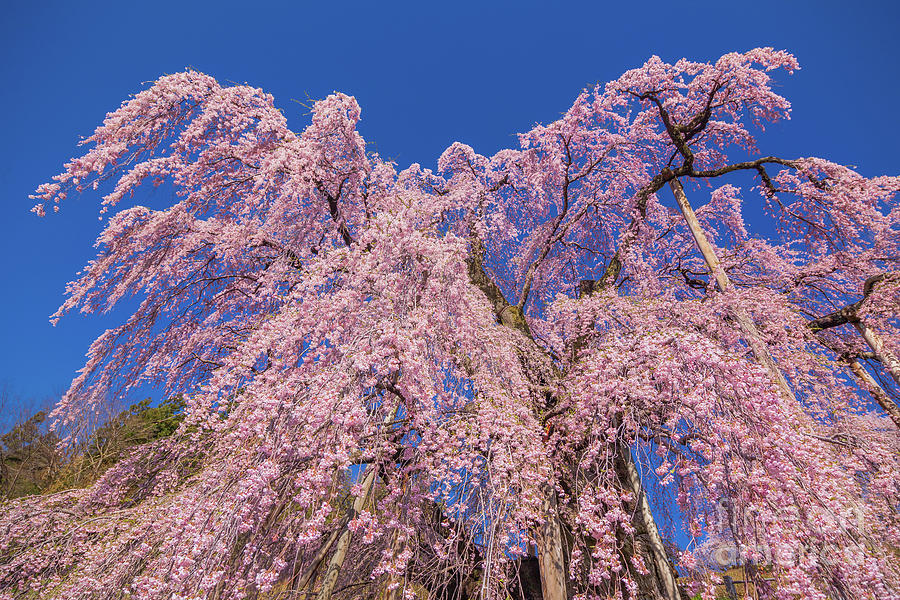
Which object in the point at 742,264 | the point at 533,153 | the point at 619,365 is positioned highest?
the point at 533,153

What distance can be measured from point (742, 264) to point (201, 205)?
36.9 ft

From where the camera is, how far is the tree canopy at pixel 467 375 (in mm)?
2984

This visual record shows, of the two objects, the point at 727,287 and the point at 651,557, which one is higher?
the point at 727,287

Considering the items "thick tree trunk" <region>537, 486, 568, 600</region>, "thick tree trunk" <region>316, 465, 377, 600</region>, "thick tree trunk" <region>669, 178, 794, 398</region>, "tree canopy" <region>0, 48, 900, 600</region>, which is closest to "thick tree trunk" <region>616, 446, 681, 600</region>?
"tree canopy" <region>0, 48, 900, 600</region>

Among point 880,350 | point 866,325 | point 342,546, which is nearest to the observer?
point 342,546

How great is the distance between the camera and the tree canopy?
9.79 feet

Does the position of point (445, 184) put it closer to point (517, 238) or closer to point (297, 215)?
point (517, 238)

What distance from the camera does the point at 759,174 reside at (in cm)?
A: 827

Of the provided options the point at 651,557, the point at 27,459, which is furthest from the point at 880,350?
the point at 27,459

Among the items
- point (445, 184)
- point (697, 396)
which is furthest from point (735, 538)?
point (445, 184)

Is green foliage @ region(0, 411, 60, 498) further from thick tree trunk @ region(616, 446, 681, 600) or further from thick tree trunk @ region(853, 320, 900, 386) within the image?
thick tree trunk @ region(853, 320, 900, 386)

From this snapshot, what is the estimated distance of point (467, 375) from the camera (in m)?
5.02

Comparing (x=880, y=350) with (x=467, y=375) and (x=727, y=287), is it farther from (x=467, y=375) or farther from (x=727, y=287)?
(x=467, y=375)

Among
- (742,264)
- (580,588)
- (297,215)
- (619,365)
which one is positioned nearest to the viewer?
(619,365)
